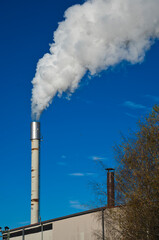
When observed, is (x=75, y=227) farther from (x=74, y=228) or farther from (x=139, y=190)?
(x=139, y=190)

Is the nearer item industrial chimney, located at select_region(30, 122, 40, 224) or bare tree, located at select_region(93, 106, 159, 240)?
bare tree, located at select_region(93, 106, 159, 240)

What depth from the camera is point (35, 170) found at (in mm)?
38562

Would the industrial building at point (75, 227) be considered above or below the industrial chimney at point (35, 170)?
below

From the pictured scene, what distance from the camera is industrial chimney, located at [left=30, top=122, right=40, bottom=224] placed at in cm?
3738

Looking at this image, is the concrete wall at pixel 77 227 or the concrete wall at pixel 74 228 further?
the concrete wall at pixel 77 227

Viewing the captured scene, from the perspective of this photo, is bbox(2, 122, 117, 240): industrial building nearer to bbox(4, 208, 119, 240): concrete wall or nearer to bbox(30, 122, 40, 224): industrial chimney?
bbox(4, 208, 119, 240): concrete wall

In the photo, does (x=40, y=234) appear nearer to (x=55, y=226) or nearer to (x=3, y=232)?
(x=55, y=226)

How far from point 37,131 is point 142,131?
18.2 metres

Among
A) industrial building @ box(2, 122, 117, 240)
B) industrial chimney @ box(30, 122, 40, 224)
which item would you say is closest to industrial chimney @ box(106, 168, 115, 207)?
industrial building @ box(2, 122, 117, 240)

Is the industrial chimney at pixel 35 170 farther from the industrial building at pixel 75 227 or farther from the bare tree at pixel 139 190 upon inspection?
the bare tree at pixel 139 190

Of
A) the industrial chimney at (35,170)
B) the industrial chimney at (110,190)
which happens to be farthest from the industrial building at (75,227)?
the industrial chimney at (35,170)

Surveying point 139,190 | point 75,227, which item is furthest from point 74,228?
point 139,190

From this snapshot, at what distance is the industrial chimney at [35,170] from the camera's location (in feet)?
123

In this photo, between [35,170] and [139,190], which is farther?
[35,170]
